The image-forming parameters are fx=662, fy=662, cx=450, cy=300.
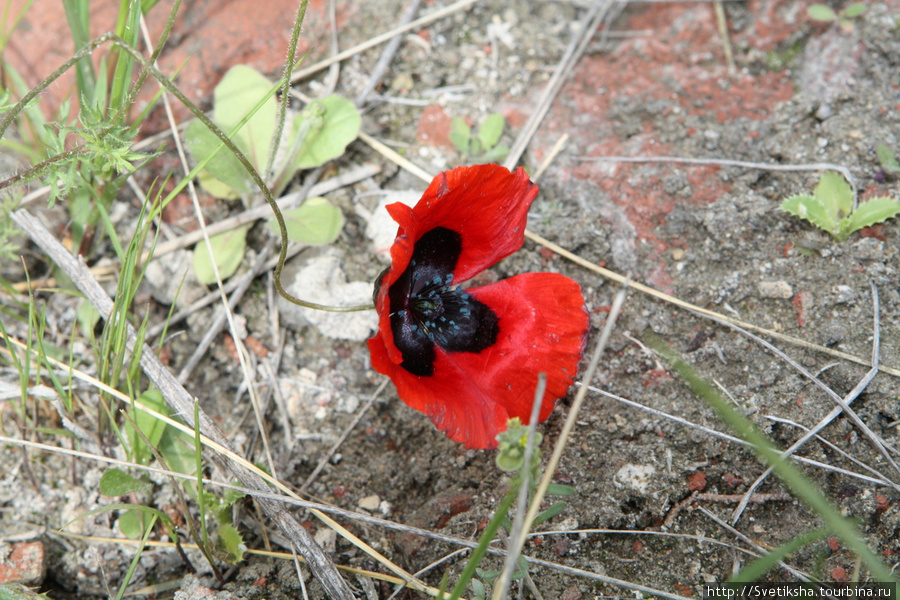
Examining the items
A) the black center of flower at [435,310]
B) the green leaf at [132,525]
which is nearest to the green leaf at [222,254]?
the black center of flower at [435,310]

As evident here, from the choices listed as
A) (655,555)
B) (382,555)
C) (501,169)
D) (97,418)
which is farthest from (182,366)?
(655,555)

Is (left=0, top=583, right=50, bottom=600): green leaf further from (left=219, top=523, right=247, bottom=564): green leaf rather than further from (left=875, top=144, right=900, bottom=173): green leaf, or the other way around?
(left=875, top=144, right=900, bottom=173): green leaf

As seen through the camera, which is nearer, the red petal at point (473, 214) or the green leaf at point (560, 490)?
the green leaf at point (560, 490)

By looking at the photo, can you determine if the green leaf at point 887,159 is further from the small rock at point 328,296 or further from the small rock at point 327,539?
the small rock at point 327,539

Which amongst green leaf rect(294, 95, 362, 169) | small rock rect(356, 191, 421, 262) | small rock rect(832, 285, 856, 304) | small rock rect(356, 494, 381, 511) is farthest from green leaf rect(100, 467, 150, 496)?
small rock rect(832, 285, 856, 304)

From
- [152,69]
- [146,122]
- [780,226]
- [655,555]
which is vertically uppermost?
[152,69]

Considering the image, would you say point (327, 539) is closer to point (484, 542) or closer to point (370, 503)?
point (370, 503)

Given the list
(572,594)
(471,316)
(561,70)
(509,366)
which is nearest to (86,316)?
(471,316)

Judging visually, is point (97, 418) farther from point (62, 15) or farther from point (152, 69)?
point (62, 15)
